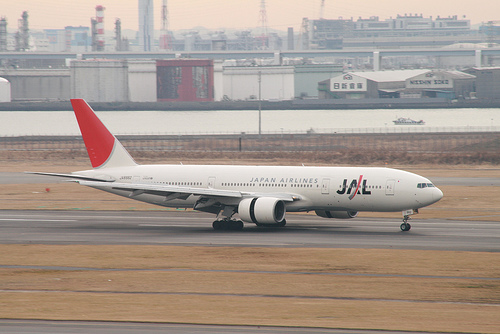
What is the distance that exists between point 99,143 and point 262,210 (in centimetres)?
1605

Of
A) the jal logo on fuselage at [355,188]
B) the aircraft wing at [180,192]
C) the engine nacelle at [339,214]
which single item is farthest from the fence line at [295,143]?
the aircraft wing at [180,192]

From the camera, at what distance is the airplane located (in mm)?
44344

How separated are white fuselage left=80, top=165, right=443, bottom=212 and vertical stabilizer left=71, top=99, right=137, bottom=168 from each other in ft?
6.62

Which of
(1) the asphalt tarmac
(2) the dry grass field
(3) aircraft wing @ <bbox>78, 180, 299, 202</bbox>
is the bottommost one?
(1) the asphalt tarmac

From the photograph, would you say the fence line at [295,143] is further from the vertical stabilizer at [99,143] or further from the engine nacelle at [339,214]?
the engine nacelle at [339,214]

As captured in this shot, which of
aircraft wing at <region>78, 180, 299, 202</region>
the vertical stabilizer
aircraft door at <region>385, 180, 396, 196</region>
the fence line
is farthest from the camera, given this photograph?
the fence line

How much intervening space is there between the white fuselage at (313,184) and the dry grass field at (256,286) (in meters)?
8.07

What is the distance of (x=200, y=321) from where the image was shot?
2298cm

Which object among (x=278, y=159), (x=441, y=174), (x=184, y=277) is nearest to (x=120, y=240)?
(x=184, y=277)

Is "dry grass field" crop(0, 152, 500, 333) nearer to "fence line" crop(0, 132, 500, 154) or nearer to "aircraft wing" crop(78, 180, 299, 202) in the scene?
"aircraft wing" crop(78, 180, 299, 202)

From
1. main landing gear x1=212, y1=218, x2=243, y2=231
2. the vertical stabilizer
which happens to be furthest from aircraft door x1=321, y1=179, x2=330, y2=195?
the vertical stabilizer

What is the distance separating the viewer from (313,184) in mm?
45875

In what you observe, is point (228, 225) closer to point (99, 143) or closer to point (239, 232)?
point (239, 232)

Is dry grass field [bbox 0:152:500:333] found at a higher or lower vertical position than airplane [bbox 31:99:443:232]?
lower
